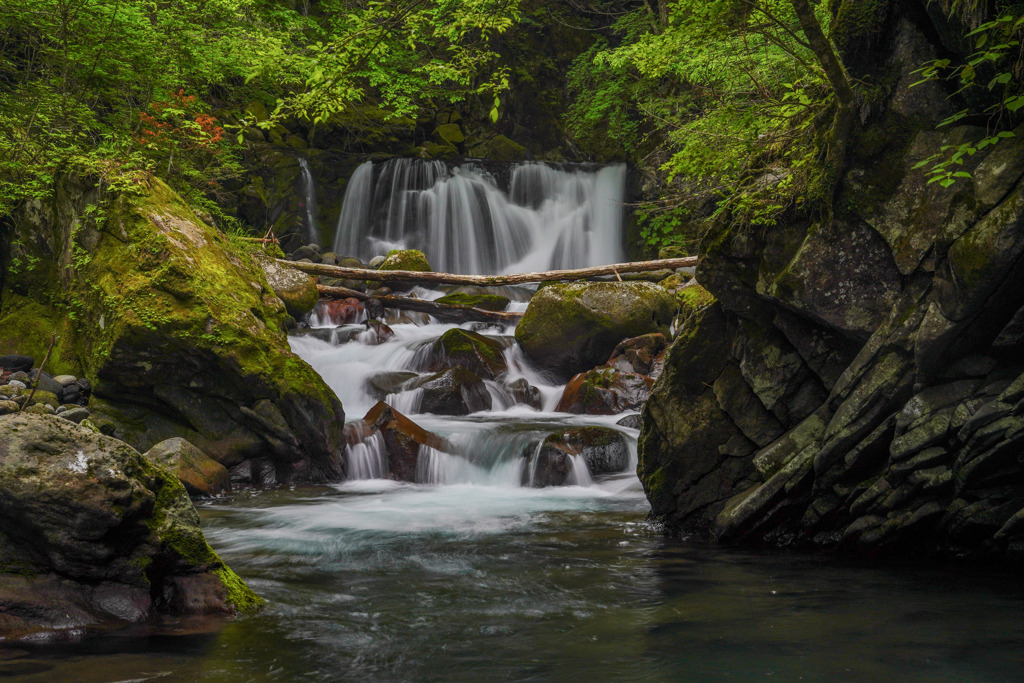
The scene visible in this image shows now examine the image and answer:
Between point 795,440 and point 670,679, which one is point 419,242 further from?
point 670,679

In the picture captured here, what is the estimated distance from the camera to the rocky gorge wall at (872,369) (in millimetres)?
4613

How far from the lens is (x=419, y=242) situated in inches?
808

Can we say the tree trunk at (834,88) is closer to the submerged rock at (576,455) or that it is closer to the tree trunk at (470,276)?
the submerged rock at (576,455)

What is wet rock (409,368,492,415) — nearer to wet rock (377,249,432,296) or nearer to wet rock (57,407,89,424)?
wet rock (57,407,89,424)

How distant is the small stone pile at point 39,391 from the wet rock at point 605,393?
7.02 metres

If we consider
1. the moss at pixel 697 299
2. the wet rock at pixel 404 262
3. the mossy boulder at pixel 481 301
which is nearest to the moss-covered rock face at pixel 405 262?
the wet rock at pixel 404 262

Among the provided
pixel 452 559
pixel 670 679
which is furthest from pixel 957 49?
pixel 452 559

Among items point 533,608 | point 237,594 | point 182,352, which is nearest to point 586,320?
point 182,352

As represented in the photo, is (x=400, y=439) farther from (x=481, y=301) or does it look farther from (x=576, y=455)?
(x=481, y=301)

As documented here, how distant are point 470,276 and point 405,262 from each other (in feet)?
5.88

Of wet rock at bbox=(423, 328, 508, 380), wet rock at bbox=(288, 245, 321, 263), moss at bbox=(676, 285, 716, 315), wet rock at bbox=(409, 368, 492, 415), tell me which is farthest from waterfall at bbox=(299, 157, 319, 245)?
moss at bbox=(676, 285, 716, 315)

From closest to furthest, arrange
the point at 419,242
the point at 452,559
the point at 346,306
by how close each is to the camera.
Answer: the point at 452,559
the point at 346,306
the point at 419,242

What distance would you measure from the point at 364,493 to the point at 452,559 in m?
2.97

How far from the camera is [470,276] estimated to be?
16031 mm
